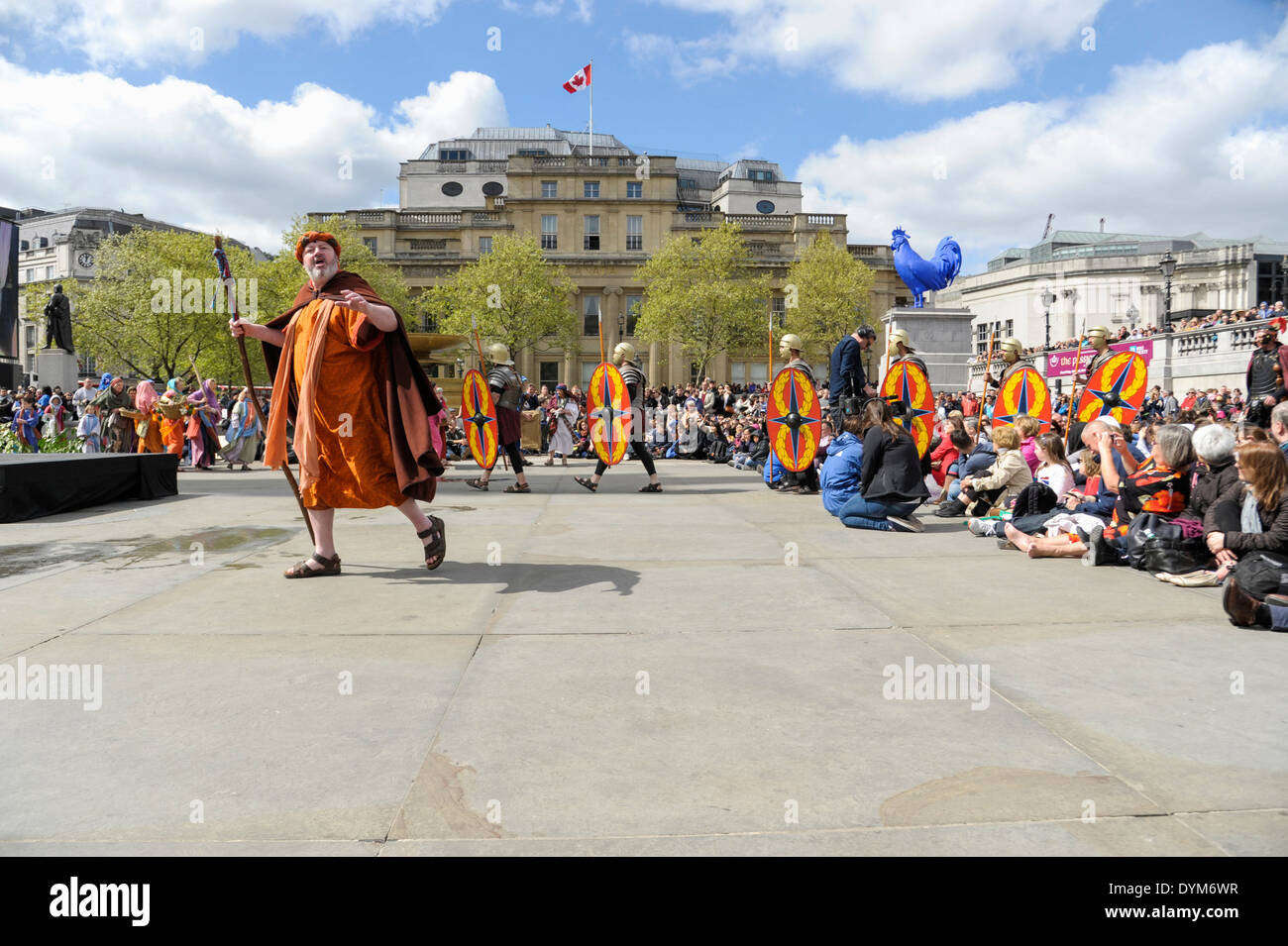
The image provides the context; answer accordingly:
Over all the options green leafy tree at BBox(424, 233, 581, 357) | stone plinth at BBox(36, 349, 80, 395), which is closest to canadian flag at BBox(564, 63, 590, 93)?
green leafy tree at BBox(424, 233, 581, 357)

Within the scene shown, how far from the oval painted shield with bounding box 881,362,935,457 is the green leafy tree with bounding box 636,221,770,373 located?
37769 millimetres

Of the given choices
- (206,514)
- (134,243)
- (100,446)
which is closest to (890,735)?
(206,514)

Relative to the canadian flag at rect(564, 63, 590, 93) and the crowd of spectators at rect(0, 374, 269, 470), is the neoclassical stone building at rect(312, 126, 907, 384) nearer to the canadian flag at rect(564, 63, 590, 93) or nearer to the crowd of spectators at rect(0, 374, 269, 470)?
the canadian flag at rect(564, 63, 590, 93)

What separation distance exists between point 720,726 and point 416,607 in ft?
8.06

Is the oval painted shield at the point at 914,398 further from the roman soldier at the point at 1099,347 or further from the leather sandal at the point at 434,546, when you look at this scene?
the leather sandal at the point at 434,546

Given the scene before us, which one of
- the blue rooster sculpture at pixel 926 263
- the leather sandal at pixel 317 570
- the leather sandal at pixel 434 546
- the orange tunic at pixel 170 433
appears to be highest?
the blue rooster sculpture at pixel 926 263

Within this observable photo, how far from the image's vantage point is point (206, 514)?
9.46 meters

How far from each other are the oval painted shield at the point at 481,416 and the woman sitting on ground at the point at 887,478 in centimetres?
576

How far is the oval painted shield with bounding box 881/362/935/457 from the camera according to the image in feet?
34.9

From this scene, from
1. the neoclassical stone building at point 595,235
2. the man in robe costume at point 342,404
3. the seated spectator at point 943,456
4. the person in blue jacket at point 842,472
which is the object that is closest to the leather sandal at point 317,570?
the man in robe costume at point 342,404

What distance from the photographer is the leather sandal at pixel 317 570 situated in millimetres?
5797

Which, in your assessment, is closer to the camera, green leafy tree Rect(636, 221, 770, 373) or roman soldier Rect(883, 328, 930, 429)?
roman soldier Rect(883, 328, 930, 429)

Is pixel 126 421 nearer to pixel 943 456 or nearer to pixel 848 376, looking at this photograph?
pixel 848 376
